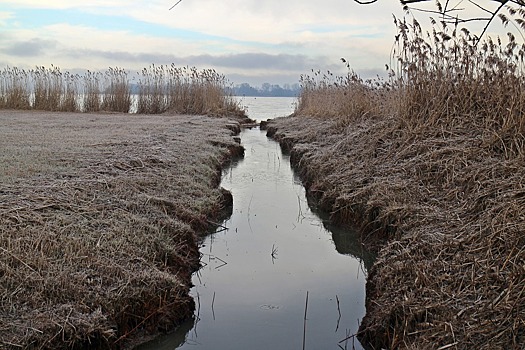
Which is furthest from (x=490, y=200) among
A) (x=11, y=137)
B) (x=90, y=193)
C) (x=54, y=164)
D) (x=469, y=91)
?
(x=11, y=137)

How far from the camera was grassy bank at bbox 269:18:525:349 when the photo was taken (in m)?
2.72

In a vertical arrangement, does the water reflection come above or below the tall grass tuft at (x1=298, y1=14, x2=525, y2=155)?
below

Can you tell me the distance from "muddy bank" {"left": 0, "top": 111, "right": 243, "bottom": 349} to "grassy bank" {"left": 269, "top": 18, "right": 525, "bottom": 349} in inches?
52.6

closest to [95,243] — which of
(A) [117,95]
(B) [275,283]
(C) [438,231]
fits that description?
(B) [275,283]

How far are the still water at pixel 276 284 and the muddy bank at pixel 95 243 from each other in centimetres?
19

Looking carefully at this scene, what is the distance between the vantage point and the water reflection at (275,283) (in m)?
3.25

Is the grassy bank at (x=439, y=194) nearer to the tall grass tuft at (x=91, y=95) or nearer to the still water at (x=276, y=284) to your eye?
the still water at (x=276, y=284)

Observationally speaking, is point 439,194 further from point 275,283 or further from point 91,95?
point 91,95

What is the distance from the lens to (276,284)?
4.04 metres

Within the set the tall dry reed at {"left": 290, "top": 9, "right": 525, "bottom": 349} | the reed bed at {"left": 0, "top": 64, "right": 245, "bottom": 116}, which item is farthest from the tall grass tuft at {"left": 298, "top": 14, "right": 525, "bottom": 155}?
the reed bed at {"left": 0, "top": 64, "right": 245, "bottom": 116}

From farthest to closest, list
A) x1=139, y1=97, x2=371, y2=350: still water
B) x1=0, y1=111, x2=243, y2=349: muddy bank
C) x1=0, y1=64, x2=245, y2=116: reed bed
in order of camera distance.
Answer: x1=0, y1=64, x2=245, y2=116: reed bed < x1=139, y1=97, x2=371, y2=350: still water < x1=0, y1=111, x2=243, y2=349: muddy bank

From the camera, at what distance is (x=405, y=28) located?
7363 millimetres

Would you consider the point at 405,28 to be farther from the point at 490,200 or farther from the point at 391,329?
the point at 391,329

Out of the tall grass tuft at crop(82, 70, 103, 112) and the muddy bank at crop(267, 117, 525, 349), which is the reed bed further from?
the muddy bank at crop(267, 117, 525, 349)
